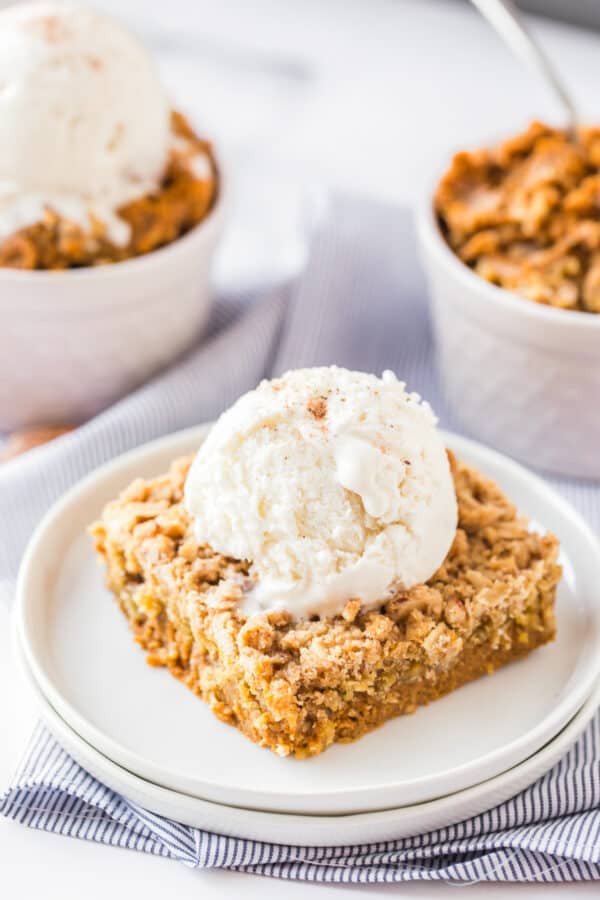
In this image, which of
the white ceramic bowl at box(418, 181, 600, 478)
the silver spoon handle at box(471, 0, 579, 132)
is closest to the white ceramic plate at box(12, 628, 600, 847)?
the white ceramic bowl at box(418, 181, 600, 478)

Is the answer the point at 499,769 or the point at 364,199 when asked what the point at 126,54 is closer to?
the point at 364,199

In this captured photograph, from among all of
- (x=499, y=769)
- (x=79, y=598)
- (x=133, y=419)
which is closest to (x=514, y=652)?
(x=499, y=769)

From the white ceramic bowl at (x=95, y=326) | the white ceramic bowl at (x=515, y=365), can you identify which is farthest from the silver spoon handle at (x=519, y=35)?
the white ceramic bowl at (x=95, y=326)

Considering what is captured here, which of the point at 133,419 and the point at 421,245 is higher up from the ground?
the point at 421,245

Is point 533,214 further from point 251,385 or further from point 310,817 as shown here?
point 310,817

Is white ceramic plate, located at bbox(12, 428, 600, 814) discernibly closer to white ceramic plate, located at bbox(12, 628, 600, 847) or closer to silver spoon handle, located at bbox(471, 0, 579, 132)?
white ceramic plate, located at bbox(12, 628, 600, 847)

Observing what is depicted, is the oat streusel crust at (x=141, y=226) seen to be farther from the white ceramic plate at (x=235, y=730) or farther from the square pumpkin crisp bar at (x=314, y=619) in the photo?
the square pumpkin crisp bar at (x=314, y=619)
